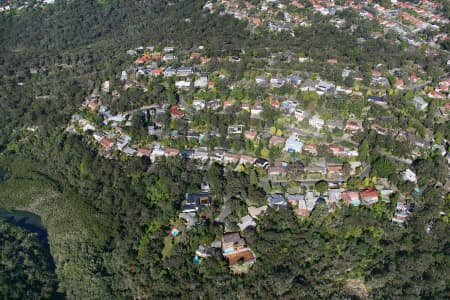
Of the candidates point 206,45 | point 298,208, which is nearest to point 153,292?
point 298,208

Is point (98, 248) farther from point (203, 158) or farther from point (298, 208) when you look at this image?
point (298, 208)

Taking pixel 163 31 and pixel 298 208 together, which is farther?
pixel 163 31

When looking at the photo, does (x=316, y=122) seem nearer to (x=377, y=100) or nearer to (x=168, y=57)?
(x=377, y=100)

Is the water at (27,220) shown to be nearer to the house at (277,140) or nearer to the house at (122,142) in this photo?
the house at (122,142)

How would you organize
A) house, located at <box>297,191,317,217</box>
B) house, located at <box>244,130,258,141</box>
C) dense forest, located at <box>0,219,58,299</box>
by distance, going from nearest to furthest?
dense forest, located at <box>0,219,58,299</box>
house, located at <box>297,191,317,217</box>
house, located at <box>244,130,258,141</box>

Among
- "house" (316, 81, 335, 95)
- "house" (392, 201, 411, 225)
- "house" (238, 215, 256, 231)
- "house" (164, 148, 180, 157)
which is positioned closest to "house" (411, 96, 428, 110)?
"house" (316, 81, 335, 95)

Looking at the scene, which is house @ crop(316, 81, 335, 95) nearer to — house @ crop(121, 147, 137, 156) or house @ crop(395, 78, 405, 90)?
house @ crop(395, 78, 405, 90)
